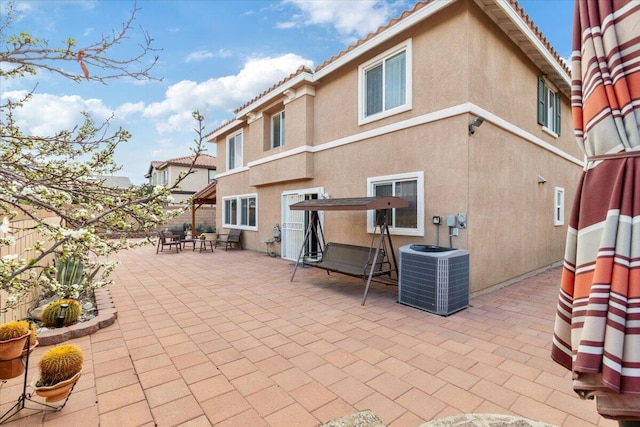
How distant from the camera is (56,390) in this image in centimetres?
261

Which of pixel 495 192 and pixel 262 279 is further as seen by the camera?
pixel 262 279

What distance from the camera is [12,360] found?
8.54 ft

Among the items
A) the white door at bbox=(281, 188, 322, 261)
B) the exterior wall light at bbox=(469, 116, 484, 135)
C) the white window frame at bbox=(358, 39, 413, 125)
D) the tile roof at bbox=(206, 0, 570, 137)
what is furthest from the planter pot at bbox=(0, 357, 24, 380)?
the white door at bbox=(281, 188, 322, 261)

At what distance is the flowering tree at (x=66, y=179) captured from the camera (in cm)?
212

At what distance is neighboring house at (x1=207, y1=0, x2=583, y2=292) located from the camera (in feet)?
20.2

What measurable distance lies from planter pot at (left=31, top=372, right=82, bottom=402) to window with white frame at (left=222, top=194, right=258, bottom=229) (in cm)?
1025

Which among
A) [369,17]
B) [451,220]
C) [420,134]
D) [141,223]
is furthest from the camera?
[369,17]

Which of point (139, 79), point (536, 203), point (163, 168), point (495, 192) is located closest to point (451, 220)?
point (495, 192)

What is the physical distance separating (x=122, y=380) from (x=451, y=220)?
18.7 feet

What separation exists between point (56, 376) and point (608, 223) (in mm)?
3915

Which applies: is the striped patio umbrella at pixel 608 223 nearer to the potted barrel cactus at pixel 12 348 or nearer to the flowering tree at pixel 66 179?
the flowering tree at pixel 66 179

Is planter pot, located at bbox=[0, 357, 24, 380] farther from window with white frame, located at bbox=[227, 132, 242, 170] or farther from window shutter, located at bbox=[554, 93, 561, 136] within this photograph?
window shutter, located at bbox=[554, 93, 561, 136]

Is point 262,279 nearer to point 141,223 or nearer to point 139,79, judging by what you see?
point 141,223

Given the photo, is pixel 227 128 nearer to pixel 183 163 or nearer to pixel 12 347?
pixel 12 347
